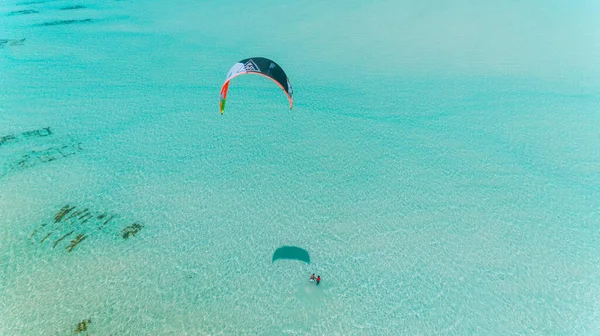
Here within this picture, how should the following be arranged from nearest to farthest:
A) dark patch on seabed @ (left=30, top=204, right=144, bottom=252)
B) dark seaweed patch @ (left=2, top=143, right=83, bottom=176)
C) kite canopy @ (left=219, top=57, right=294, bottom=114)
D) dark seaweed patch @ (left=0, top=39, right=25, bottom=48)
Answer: dark patch on seabed @ (left=30, top=204, right=144, bottom=252)
kite canopy @ (left=219, top=57, right=294, bottom=114)
dark seaweed patch @ (left=2, top=143, right=83, bottom=176)
dark seaweed patch @ (left=0, top=39, right=25, bottom=48)

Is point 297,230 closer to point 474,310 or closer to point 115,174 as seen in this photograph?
point 474,310

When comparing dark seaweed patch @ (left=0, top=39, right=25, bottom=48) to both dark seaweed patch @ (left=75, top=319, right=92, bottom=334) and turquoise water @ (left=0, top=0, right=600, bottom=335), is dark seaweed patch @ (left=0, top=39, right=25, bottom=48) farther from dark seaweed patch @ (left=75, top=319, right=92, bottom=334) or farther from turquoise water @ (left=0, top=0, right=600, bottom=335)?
dark seaweed patch @ (left=75, top=319, right=92, bottom=334)

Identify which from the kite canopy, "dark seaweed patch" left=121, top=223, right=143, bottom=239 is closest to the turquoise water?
"dark seaweed patch" left=121, top=223, right=143, bottom=239

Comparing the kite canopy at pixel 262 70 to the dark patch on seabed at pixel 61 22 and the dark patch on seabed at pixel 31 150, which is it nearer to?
the dark patch on seabed at pixel 31 150

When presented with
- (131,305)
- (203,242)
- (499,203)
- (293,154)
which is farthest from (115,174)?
(499,203)

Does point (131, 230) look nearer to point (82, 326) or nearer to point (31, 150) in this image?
point (82, 326)
